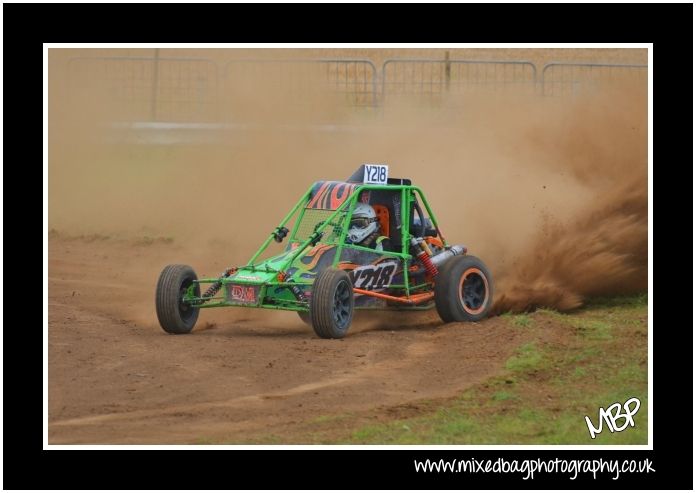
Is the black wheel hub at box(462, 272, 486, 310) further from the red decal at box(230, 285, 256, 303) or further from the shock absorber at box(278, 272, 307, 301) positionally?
the red decal at box(230, 285, 256, 303)

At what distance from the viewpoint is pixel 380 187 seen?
45.5 ft

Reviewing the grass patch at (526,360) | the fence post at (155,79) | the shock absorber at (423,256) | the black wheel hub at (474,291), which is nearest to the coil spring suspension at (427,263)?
the shock absorber at (423,256)

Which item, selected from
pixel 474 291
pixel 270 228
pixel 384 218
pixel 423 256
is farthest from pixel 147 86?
pixel 474 291

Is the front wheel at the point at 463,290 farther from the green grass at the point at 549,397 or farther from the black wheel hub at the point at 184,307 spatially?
the black wheel hub at the point at 184,307

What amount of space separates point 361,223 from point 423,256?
0.81 meters

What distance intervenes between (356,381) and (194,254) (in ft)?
24.9

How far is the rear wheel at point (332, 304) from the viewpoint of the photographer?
12281mm

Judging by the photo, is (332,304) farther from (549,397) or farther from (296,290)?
(549,397)

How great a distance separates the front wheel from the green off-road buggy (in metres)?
0.01

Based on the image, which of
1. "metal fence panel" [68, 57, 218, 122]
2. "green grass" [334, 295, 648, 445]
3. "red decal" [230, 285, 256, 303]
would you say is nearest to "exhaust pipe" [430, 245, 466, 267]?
"green grass" [334, 295, 648, 445]

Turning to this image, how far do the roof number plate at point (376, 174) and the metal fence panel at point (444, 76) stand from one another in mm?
9652

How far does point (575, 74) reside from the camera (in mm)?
23656

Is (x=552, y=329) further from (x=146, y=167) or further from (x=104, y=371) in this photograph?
(x=146, y=167)

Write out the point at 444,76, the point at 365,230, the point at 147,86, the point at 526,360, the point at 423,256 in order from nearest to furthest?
the point at 526,360 < the point at 365,230 < the point at 423,256 < the point at 444,76 < the point at 147,86
